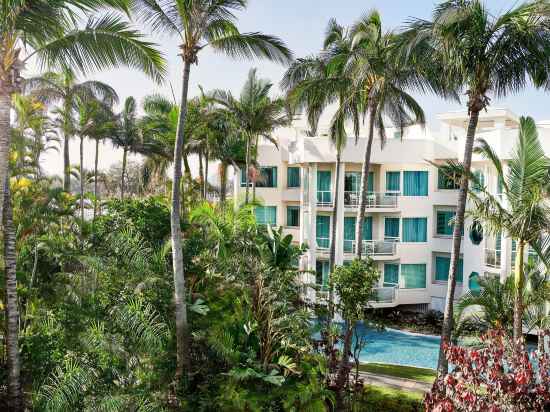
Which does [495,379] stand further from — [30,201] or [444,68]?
[30,201]

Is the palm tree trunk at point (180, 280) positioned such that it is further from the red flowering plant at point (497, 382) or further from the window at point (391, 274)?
the window at point (391, 274)

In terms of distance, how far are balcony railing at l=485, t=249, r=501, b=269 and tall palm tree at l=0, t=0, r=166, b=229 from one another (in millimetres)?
17294

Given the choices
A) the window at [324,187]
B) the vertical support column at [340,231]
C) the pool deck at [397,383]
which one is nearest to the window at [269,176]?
the window at [324,187]

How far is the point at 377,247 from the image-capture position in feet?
87.5

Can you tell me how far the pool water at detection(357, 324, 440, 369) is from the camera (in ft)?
66.3

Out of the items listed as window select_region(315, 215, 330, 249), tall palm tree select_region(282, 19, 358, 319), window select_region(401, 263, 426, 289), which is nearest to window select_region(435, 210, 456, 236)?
window select_region(401, 263, 426, 289)

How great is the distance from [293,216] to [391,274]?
764 cm

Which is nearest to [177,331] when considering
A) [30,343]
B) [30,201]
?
[30,343]

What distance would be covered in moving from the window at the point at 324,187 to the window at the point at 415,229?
4.35 m

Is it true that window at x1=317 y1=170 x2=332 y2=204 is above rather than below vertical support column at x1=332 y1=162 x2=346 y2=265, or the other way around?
above

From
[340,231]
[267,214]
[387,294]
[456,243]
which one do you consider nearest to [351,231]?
[340,231]

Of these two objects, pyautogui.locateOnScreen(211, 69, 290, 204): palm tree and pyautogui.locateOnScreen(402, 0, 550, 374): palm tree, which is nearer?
pyautogui.locateOnScreen(402, 0, 550, 374): palm tree

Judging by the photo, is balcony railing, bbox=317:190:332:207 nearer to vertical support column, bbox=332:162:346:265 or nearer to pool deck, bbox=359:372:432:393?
vertical support column, bbox=332:162:346:265

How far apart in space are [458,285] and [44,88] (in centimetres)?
2350
